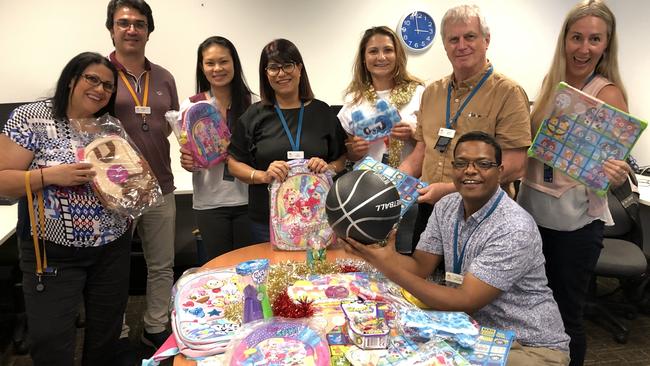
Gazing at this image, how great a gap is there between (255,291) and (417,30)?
12.7 ft

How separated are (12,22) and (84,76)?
2.54 m

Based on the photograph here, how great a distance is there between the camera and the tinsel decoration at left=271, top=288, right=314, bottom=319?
1.51 meters

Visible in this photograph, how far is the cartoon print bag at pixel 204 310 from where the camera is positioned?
143 centimetres

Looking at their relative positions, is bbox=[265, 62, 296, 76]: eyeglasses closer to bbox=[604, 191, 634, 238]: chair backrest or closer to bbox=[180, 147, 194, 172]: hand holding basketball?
bbox=[180, 147, 194, 172]: hand holding basketball

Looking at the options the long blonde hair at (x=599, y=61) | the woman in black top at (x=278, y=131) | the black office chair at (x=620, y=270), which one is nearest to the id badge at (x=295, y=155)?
the woman in black top at (x=278, y=131)

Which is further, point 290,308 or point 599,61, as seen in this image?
point 599,61

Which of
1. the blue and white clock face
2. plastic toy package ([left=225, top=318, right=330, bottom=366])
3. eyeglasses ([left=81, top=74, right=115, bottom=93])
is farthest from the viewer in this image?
the blue and white clock face

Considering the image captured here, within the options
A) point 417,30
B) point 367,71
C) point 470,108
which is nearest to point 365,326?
point 470,108

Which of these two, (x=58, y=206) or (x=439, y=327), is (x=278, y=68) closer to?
(x=58, y=206)

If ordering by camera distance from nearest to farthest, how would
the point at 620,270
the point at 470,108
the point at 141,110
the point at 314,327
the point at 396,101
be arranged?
1. the point at 314,327
2. the point at 470,108
3. the point at 396,101
4. the point at 141,110
5. the point at 620,270

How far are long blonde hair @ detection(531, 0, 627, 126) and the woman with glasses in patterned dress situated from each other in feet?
7.03

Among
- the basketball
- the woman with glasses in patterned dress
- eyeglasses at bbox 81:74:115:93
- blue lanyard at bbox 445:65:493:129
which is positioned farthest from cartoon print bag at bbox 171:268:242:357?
blue lanyard at bbox 445:65:493:129

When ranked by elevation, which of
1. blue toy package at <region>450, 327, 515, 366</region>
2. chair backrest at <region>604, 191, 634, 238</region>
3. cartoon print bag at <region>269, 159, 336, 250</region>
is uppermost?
cartoon print bag at <region>269, 159, 336, 250</region>

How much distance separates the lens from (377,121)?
239cm
